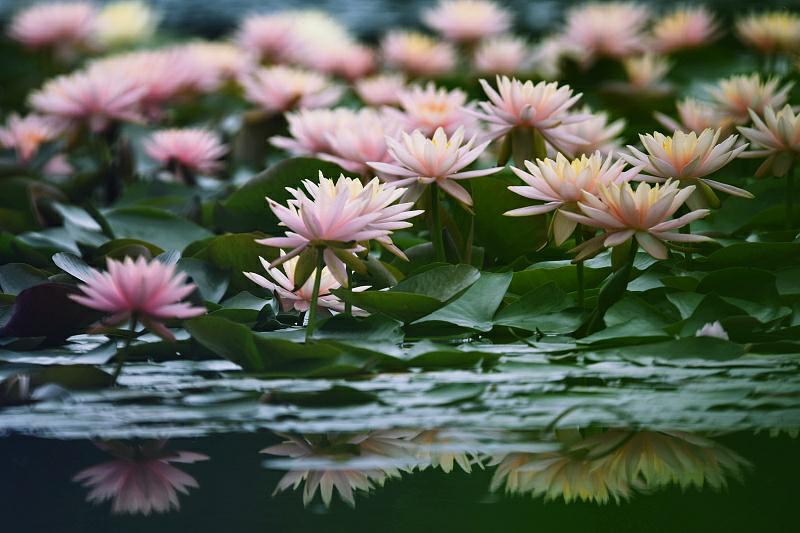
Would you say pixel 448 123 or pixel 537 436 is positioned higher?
pixel 448 123

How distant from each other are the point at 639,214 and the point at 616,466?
270 mm

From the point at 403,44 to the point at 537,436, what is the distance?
190cm

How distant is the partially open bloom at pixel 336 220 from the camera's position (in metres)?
1.01

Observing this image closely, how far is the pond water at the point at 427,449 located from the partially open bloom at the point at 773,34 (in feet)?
4.94

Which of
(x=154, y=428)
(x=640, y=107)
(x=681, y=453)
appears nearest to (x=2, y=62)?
(x=640, y=107)

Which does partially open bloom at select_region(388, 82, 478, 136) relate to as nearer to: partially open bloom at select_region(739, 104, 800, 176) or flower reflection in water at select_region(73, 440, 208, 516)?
partially open bloom at select_region(739, 104, 800, 176)

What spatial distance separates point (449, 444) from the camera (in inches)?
35.4

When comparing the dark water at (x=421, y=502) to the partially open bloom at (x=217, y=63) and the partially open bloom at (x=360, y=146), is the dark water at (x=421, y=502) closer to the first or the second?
the partially open bloom at (x=360, y=146)

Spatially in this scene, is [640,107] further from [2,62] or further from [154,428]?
[2,62]

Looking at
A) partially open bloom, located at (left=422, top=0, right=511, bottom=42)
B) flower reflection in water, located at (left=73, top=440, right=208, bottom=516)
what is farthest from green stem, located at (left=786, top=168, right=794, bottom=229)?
partially open bloom, located at (left=422, top=0, right=511, bottom=42)

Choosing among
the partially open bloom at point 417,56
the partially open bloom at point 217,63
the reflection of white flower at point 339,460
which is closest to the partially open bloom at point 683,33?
the partially open bloom at point 417,56

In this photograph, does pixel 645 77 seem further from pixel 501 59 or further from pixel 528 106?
pixel 528 106

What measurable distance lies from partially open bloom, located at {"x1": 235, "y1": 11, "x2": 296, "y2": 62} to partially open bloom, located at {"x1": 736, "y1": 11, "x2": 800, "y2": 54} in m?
1.12

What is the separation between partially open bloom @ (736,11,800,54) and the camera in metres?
2.36
